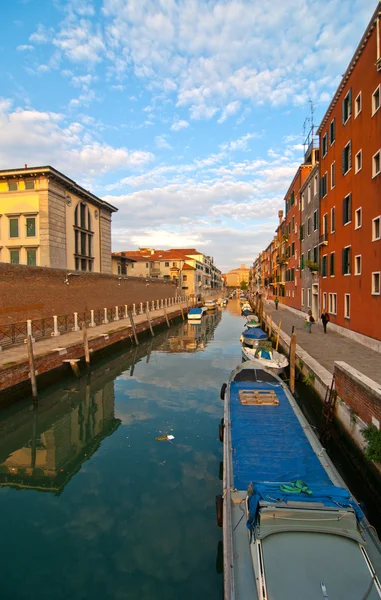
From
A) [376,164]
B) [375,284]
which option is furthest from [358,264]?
[376,164]

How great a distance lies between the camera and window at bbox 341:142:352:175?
58.7 ft

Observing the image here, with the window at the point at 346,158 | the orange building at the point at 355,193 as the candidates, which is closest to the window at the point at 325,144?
the orange building at the point at 355,193

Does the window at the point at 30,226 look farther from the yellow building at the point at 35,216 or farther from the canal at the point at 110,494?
the canal at the point at 110,494

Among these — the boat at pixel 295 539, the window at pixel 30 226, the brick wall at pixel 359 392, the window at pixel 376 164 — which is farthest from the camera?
the window at pixel 30 226

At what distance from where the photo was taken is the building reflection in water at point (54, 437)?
820 cm

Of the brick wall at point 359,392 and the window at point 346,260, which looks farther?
the window at point 346,260

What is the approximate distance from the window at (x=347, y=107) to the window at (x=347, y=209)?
4.16 m

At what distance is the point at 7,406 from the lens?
38.3 feet

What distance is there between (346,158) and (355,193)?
2.66 meters

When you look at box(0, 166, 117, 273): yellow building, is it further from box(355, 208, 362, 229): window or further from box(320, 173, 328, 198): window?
box(355, 208, 362, 229): window

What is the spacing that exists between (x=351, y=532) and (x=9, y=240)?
31.9m

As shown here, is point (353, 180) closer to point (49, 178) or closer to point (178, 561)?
point (178, 561)

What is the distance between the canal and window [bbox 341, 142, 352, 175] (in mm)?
13392

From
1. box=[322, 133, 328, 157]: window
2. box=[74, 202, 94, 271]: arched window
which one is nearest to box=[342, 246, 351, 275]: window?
box=[322, 133, 328, 157]: window
